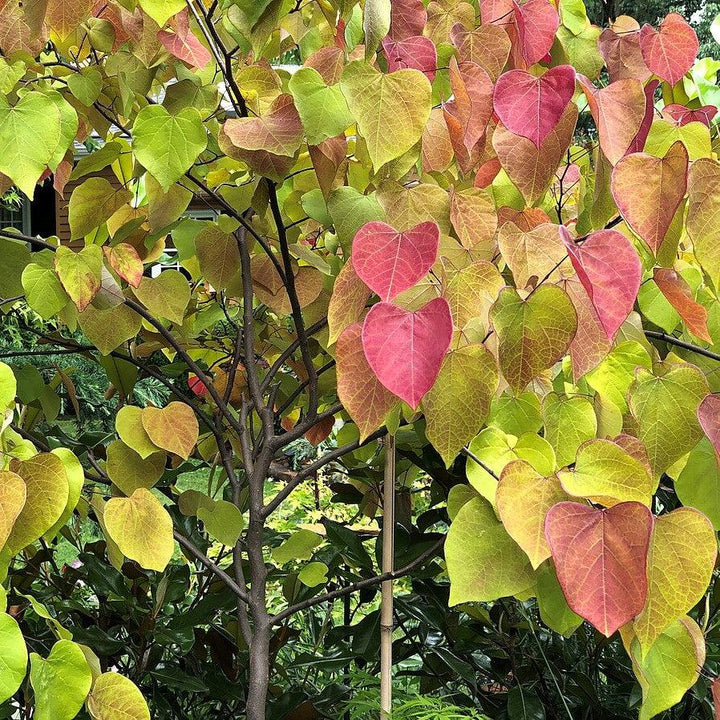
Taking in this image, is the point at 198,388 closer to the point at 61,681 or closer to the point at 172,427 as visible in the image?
the point at 172,427

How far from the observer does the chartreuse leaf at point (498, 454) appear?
736mm

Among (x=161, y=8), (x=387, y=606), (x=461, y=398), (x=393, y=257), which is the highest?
(x=161, y=8)

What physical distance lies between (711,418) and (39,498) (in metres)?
0.52

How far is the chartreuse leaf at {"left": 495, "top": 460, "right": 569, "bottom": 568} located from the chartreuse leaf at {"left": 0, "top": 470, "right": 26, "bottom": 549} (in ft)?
1.12

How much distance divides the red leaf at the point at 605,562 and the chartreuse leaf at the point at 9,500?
0.37 meters

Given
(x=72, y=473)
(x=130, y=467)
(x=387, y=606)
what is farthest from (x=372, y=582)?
(x=72, y=473)

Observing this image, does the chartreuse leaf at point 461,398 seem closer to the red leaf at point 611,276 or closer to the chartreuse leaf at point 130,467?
the red leaf at point 611,276

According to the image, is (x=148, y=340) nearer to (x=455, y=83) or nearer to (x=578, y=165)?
(x=578, y=165)

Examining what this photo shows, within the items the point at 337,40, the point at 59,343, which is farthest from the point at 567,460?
the point at 59,343

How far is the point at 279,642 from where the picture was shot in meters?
1.54

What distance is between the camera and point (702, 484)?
797mm

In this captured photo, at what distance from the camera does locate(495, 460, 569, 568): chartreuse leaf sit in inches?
25.2

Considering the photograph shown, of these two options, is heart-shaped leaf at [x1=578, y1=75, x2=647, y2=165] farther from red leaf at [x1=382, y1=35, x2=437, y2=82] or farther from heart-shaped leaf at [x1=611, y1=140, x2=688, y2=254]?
red leaf at [x1=382, y1=35, x2=437, y2=82]

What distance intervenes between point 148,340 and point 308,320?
1.33 ft
